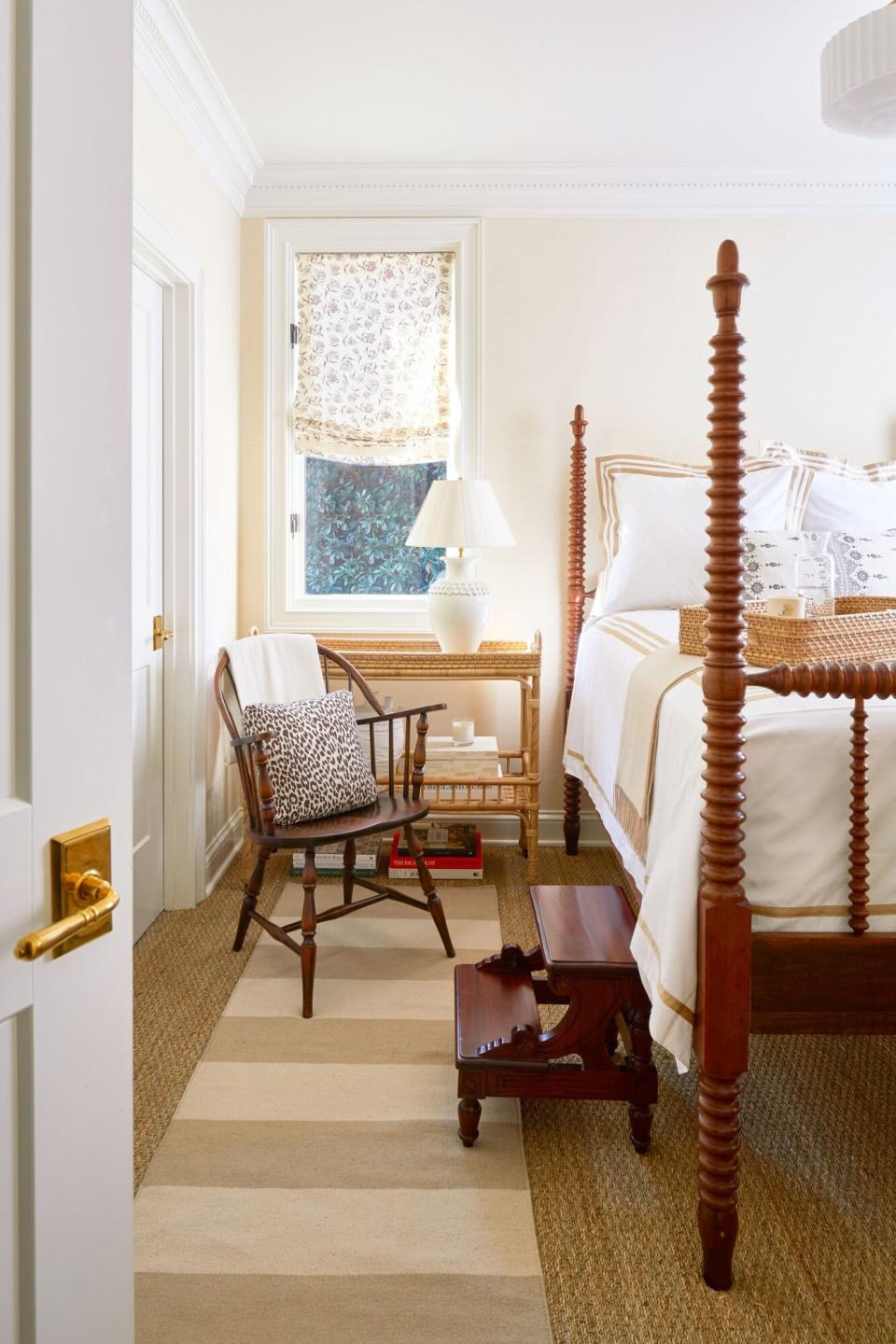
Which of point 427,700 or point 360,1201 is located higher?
point 427,700

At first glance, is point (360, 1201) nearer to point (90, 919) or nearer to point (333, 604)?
point (90, 919)

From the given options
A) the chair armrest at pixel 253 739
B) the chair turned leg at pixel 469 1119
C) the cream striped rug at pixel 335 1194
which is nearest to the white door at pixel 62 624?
the cream striped rug at pixel 335 1194

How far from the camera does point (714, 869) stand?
161 centimetres

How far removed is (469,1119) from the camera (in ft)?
6.56

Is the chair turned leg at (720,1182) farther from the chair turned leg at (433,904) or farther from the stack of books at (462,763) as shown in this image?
the stack of books at (462,763)

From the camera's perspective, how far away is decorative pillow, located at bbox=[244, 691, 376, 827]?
109 inches

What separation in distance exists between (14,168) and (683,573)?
290 cm

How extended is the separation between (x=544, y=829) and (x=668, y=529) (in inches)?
52.2

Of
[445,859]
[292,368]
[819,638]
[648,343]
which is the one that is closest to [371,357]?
[292,368]

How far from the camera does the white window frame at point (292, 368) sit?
12.7ft

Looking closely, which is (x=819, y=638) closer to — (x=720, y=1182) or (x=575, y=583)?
(x=720, y=1182)

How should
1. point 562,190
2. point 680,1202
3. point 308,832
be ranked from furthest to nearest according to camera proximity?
point 562,190 < point 308,832 < point 680,1202

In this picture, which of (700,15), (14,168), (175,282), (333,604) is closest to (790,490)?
(700,15)

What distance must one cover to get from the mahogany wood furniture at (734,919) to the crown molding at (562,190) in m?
2.49
